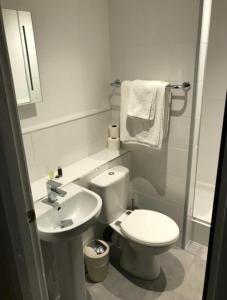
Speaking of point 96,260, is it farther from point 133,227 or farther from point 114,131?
point 114,131

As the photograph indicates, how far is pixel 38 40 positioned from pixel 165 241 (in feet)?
5.04

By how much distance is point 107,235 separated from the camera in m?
2.19

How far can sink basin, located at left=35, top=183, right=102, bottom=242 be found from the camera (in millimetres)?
1297

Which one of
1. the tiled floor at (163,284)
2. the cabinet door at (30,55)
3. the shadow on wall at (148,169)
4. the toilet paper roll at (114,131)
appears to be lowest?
the tiled floor at (163,284)

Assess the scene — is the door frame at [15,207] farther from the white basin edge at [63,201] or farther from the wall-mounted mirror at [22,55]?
the wall-mounted mirror at [22,55]

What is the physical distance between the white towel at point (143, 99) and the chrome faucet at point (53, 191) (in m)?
0.86

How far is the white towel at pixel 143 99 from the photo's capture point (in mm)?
1852

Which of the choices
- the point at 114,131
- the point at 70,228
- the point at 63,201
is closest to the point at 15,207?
the point at 70,228

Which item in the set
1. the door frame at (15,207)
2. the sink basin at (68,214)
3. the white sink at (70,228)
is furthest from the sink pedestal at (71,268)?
the door frame at (15,207)

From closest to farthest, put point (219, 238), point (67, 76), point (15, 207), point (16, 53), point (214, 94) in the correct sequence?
point (219, 238) < point (15, 207) < point (16, 53) < point (67, 76) < point (214, 94)

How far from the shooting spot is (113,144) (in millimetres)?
2219

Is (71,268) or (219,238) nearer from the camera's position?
(219,238)

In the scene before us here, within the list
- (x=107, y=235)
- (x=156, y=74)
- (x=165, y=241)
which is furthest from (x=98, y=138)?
(x=165, y=241)

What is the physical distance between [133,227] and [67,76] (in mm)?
1189
